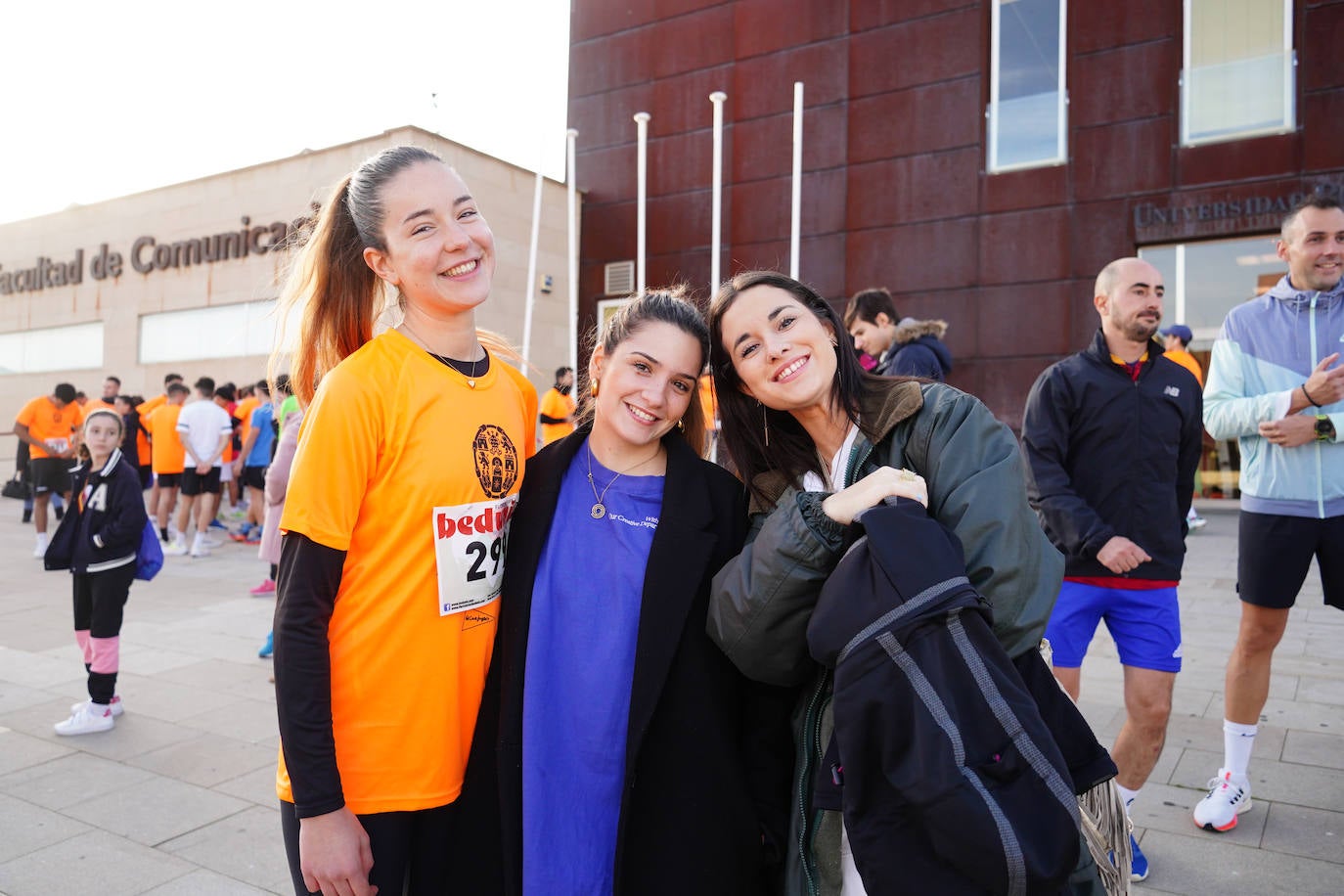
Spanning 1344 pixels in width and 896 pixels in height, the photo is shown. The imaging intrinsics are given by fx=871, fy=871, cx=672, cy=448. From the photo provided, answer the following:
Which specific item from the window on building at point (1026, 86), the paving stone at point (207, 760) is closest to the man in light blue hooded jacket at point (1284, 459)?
the paving stone at point (207, 760)

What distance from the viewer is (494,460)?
1894 millimetres

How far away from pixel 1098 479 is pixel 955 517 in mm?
1899

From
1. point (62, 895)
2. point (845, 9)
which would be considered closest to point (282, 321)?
point (62, 895)

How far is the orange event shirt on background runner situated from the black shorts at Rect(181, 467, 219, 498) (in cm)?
1009

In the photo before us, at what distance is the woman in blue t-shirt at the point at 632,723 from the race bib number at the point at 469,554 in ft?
0.15

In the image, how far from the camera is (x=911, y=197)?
14555mm

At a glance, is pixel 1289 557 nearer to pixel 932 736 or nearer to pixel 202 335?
pixel 932 736

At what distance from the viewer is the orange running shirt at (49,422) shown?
10820 mm

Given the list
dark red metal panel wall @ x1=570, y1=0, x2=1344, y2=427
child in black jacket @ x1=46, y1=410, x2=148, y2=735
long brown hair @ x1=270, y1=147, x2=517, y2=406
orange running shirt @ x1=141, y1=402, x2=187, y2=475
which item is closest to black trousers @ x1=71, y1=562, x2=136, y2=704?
child in black jacket @ x1=46, y1=410, x2=148, y2=735

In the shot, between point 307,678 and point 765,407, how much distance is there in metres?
1.16

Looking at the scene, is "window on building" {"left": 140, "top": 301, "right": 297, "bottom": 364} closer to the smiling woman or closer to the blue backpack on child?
the blue backpack on child

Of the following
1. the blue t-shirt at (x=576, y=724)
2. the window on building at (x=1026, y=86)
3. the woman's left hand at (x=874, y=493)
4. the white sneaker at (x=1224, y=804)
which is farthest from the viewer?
the window on building at (x=1026, y=86)

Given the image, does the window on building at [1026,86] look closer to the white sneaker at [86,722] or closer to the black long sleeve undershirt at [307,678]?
the white sneaker at [86,722]

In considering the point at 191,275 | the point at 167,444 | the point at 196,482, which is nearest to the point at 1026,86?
the point at 196,482
